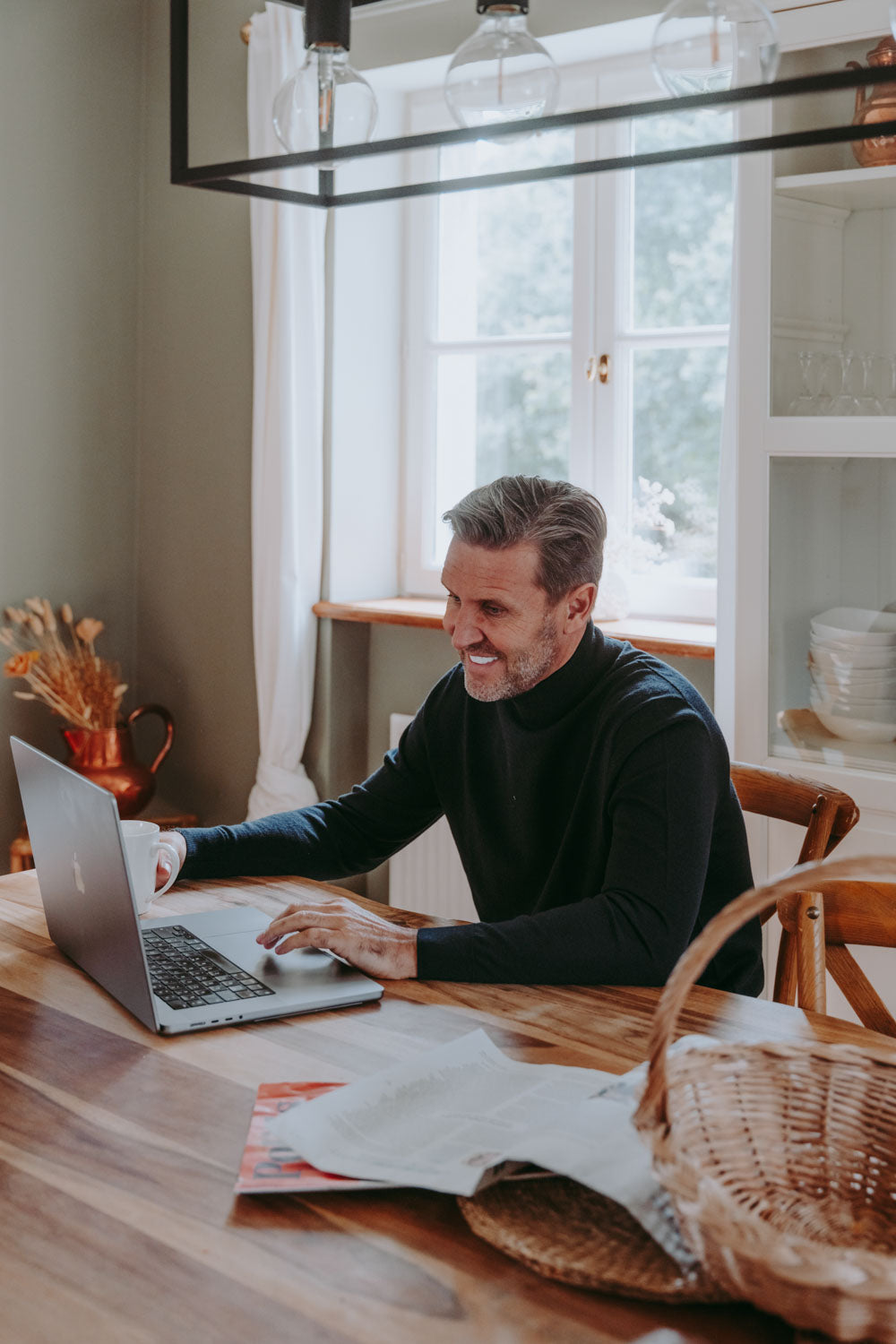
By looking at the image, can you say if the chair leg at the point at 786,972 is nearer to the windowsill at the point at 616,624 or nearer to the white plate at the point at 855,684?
the white plate at the point at 855,684

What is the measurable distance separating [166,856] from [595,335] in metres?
1.75

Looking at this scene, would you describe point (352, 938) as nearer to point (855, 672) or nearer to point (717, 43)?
point (717, 43)

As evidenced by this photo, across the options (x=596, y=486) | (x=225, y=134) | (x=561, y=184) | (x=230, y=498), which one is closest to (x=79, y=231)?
(x=225, y=134)

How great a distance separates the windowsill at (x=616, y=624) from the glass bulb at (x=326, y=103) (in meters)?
1.38

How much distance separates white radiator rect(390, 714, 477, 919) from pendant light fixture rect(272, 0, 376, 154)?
1897 mm

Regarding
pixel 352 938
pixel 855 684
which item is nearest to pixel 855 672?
pixel 855 684

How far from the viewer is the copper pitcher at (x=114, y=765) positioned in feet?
10.3

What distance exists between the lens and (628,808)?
1578 millimetres

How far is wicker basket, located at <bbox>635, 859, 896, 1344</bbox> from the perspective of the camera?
2.75 ft

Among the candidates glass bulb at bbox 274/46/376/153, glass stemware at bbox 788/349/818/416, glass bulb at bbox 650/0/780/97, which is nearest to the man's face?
glass bulb at bbox 274/46/376/153

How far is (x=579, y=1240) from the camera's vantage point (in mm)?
938

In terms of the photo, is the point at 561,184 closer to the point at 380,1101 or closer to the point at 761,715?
the point at 761,715

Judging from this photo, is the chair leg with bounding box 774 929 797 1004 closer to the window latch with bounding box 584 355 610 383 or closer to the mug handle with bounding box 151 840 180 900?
the mug handle with bounding box 151 840 180 900

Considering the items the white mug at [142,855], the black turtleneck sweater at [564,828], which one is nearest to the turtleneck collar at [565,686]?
the black turtleneck sweater at [564,828]
